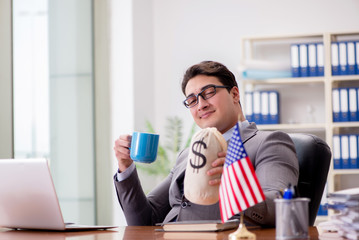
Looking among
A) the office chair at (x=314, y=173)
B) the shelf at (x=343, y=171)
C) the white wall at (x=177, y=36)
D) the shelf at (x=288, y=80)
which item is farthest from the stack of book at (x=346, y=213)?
the white wall at (x=177, y=36)

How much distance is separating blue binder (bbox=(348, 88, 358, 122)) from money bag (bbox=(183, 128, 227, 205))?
334 centimetres

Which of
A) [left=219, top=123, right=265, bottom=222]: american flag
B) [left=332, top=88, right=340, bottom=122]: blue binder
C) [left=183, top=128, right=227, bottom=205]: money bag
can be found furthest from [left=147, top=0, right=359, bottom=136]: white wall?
[left=219, top=123, right=265, bottom=222]: american flag

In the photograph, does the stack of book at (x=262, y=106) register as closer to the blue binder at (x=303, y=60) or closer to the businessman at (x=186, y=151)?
the blue binder at (x=303, y=60)

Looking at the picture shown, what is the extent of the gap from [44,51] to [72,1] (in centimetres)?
70

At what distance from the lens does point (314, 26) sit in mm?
4742

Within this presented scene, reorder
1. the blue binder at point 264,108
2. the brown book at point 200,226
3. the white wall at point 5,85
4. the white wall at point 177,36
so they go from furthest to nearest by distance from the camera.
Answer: the white wall at point 177,36
the blue binder at point 264,108
the white wall at point 5,85
the brown book at point 200,226

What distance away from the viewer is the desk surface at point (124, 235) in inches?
50.9

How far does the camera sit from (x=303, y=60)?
4.43 meters

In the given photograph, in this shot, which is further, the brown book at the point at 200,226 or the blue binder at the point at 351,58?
the blue binder at the point at 351,58

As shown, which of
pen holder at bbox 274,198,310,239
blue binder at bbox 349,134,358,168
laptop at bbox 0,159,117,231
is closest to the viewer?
pen holder at bbox 274,198,310,239

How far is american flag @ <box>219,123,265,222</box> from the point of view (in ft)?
3.43

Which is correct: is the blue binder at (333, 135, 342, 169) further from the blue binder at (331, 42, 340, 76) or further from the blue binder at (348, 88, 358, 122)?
the blue binder at (331, 42, 340, 76)

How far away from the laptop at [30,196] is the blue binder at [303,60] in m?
3.14

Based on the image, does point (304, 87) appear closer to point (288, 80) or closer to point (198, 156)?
point (288, 80)
